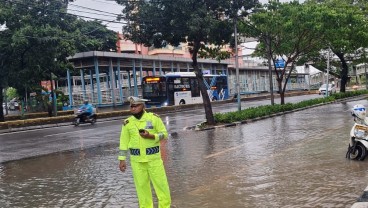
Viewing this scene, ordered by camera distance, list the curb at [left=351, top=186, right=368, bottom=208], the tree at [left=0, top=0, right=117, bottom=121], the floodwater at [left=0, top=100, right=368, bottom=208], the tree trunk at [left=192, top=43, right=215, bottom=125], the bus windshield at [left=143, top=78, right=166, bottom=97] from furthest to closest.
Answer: the bus windshield at [left=143, top=78, right=166, bottom=97] → the tree at [left=0, top=0, right=117, bottom=121] → the tree trunk at [left=192, top=43, right=215, bottom=125] → the floodwater at [left=0, top=100, right=368, bottom=208] → the curb at [left=351, top=186, right=368, bottom=208]

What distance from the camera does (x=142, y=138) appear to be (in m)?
5.46

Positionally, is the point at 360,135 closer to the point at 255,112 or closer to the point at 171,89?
the point at 255,112

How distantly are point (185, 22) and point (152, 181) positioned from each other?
14.8 meters

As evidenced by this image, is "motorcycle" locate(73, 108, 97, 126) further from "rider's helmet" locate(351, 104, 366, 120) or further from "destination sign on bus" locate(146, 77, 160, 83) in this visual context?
"rider's helmet" locate(351, 104, 366, 120)

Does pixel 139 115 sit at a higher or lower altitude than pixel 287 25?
lower

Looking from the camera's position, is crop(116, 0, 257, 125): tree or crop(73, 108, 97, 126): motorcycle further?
crop(73, 108, 97, 126): motorcycle

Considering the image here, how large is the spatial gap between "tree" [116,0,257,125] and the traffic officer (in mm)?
13541

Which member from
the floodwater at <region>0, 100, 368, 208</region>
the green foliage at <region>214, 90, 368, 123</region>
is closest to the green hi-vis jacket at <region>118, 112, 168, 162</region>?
the floodwater at <region>0, 100, 368, 208</region>

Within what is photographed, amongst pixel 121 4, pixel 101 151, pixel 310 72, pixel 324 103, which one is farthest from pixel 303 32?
pixel 310 72

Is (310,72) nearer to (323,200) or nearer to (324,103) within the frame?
(324,103)

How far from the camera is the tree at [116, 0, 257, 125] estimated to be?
19281 millimetres

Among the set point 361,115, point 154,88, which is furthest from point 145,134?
point 154,88

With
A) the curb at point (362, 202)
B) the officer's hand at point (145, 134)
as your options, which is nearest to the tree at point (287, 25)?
the curb at point (362, 202)

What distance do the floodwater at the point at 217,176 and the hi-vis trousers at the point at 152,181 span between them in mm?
915
